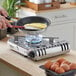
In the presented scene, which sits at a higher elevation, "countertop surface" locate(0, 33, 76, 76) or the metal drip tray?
the metal drip tray

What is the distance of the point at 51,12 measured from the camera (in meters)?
3.37

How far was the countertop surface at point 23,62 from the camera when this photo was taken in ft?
5.15

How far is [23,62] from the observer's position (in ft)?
5.62

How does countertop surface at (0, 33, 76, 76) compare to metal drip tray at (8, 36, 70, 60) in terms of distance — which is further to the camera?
metal drip tray at (8, 36, 70, 60)

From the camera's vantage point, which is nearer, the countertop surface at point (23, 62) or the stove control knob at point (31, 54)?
the countertop surface at point (23, 62)

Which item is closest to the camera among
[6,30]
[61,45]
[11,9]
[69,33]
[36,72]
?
[36,72]

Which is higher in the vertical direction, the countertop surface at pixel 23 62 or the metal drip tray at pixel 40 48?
the metal drip tray at pixel 40 48

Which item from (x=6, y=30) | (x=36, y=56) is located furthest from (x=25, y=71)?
(x=6, y=30)

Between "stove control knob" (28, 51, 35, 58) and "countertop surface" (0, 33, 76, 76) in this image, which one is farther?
"stove control knob" (28, 51, 35, 58)

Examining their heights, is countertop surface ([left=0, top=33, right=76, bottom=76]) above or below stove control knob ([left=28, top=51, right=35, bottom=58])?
below

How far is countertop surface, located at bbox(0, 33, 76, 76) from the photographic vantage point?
1568mm

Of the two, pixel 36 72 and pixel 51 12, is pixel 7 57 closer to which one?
pixel 36 72

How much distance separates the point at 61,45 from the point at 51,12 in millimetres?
1587

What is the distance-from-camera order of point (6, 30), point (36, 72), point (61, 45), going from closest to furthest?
point (36, 72) < point (61, 45) < point (6, 30)
